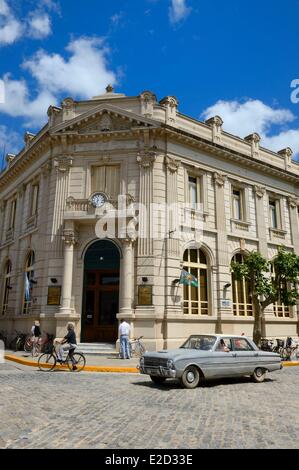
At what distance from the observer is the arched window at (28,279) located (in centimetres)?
2002

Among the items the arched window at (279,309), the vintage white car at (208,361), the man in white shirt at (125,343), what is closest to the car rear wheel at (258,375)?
the vintage white car at (208,361)

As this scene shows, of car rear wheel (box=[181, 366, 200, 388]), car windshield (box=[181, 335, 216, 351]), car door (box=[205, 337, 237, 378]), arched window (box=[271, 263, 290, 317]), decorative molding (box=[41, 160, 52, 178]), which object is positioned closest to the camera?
car rear wheel (box=[181, 366, 200, 388])

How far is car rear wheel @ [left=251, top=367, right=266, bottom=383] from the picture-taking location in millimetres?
11336

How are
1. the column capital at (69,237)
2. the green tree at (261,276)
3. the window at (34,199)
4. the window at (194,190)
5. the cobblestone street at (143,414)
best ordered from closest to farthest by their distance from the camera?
the cobblestone street at (143,414), the green tree at (261,276), the column capital at (69,237), the window at (194,190), the window at (34,199)

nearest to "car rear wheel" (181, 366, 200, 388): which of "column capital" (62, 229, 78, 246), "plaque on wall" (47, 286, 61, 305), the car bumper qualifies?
the car bumper

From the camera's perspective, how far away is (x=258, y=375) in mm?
11406

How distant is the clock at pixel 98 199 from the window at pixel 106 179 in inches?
27.4

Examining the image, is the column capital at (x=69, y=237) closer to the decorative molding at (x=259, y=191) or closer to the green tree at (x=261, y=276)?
the green tree at (x=261, y=276)

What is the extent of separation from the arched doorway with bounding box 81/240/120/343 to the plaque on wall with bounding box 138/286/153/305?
1488 millimetres

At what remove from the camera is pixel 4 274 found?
25891 mm

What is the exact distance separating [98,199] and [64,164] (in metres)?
3.09

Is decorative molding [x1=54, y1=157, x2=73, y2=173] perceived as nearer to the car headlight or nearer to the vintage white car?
the vintage white car

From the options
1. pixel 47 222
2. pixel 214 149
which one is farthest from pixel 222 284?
pixel 47 222

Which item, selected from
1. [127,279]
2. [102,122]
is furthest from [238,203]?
[102,122]
